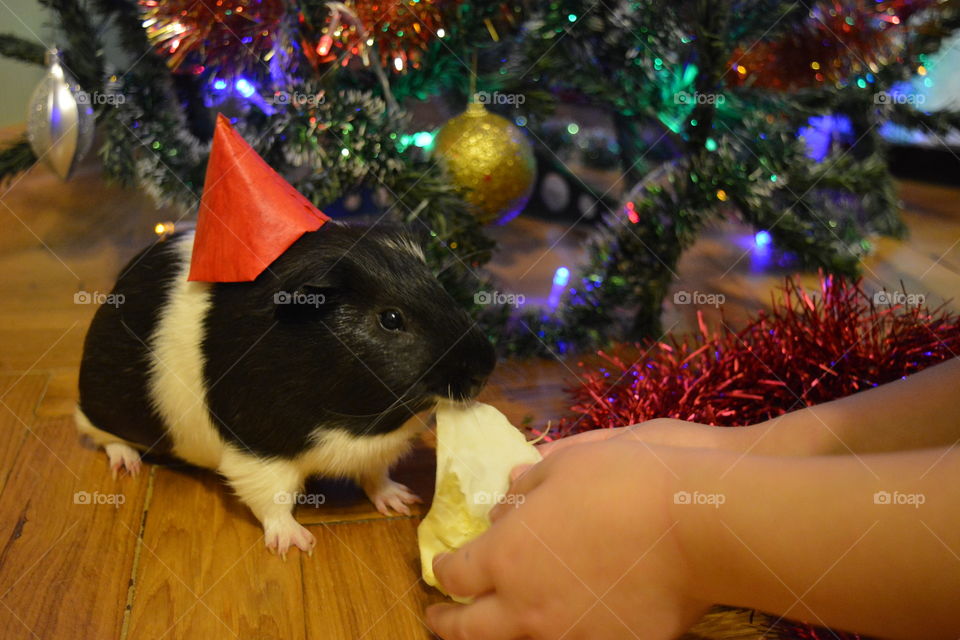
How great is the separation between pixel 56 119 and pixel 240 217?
1.65ft

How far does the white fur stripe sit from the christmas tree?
14.9 inches

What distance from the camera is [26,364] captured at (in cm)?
173

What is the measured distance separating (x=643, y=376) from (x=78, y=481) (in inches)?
39.7

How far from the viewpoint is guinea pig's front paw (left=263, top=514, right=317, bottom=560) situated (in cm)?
121

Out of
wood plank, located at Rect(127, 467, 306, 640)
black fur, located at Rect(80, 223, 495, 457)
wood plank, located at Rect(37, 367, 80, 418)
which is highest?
black fur, located at Rect(80, 223, 495, 457)

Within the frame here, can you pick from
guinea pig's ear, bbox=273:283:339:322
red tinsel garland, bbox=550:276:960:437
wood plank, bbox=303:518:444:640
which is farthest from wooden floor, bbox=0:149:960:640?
guinea pig's ear, bbox=273:283:339:322

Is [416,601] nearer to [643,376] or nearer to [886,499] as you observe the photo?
[643,376]

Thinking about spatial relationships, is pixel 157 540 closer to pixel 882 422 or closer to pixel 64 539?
pixel 64 539

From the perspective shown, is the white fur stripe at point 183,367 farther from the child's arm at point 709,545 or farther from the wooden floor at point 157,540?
the child's arm at point 709,545

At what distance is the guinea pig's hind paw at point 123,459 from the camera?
1.39 m

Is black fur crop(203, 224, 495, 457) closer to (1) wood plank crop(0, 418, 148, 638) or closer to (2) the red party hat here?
(2) the red party hat

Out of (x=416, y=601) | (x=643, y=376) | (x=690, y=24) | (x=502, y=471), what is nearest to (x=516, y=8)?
(x=690, y=24)

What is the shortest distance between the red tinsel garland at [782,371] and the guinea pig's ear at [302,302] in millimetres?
502

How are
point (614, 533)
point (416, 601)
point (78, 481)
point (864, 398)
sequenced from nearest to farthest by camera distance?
point (614, 533) < point (864, 398) < point (416, 601) < point (78, 481)
